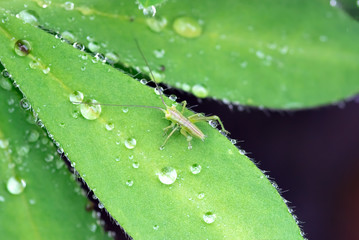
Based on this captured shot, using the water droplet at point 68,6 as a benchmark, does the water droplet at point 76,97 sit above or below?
below

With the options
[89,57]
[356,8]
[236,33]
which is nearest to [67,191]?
[89,57]

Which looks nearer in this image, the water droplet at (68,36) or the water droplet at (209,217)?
the water droplet at (209,217)

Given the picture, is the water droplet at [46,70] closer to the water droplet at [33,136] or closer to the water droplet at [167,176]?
the water droplet at [33,136]

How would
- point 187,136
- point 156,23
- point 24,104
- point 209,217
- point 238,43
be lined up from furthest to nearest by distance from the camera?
1. point 238,43
2. point 156,23
3. point 24,104
4. point 187,136
5. point 209,217

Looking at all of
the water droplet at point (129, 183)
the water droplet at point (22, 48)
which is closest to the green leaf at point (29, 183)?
the water droplet at point (22, 48)

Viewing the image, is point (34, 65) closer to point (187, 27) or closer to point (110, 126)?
point (110, 126)

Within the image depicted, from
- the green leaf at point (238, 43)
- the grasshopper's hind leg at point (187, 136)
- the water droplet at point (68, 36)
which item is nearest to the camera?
the grasshopper's hind leg at point (187, 136)

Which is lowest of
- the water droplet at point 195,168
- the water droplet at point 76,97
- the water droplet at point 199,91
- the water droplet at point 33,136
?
the water droplet at point 33,136

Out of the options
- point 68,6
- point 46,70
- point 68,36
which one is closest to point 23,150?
point 46,70
